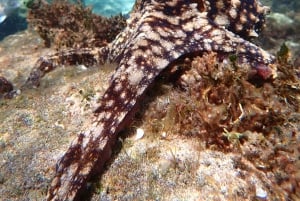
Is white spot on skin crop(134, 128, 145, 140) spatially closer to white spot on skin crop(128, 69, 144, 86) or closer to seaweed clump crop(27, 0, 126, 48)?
white spot on skin crop(128, 69, 144, 86)

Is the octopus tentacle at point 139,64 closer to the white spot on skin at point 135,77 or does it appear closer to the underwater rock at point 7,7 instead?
the white spot on skin at point 135,77

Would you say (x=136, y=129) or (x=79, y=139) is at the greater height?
(x=79, y=139)

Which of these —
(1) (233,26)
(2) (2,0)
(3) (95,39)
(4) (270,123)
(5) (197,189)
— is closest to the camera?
(5) (197,189)

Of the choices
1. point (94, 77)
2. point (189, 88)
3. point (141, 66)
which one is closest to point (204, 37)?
point (189, 88)

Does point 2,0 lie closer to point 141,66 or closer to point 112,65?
point 112,65

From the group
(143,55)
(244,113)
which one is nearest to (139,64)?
(143,55)

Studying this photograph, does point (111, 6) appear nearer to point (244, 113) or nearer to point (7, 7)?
point (7, 7)

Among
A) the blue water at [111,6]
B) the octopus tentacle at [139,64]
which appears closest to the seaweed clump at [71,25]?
the octopus tentacle at [139,64]
